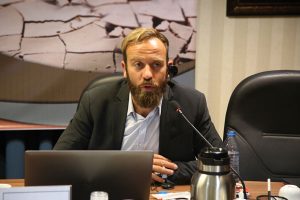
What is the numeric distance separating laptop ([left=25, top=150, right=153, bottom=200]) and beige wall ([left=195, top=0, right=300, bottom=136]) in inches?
61.0

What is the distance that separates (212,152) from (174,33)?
→ 5.07ft

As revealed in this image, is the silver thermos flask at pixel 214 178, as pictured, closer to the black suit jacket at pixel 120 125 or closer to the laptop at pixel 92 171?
the laptop at pixel 92 171

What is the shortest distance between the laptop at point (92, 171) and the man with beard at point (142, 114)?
63 centimetres

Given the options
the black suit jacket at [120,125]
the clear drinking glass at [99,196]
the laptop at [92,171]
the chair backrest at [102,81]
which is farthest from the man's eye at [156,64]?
the clear drinking glass at [99,196]

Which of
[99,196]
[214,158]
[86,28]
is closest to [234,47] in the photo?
[86,28]

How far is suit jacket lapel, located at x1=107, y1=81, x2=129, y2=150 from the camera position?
1.82m

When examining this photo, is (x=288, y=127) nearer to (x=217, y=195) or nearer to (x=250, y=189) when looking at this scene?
(x=250, y=189)

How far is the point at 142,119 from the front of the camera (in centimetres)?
186

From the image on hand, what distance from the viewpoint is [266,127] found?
6.11 feet

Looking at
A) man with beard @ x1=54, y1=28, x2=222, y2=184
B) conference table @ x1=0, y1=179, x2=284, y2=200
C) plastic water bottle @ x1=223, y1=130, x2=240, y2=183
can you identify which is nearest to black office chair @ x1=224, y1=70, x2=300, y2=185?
plastic water bottle @ x1=223, y1=130, x2=240, y2=183

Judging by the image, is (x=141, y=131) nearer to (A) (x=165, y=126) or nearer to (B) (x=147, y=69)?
(A) (x=165, y=126)

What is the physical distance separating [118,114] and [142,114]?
120mm

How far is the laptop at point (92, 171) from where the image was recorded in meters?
1.11

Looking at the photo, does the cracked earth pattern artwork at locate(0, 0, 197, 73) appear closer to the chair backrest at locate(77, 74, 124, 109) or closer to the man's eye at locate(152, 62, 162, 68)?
the chair backrest at locate(77, 74, 124, 109)
